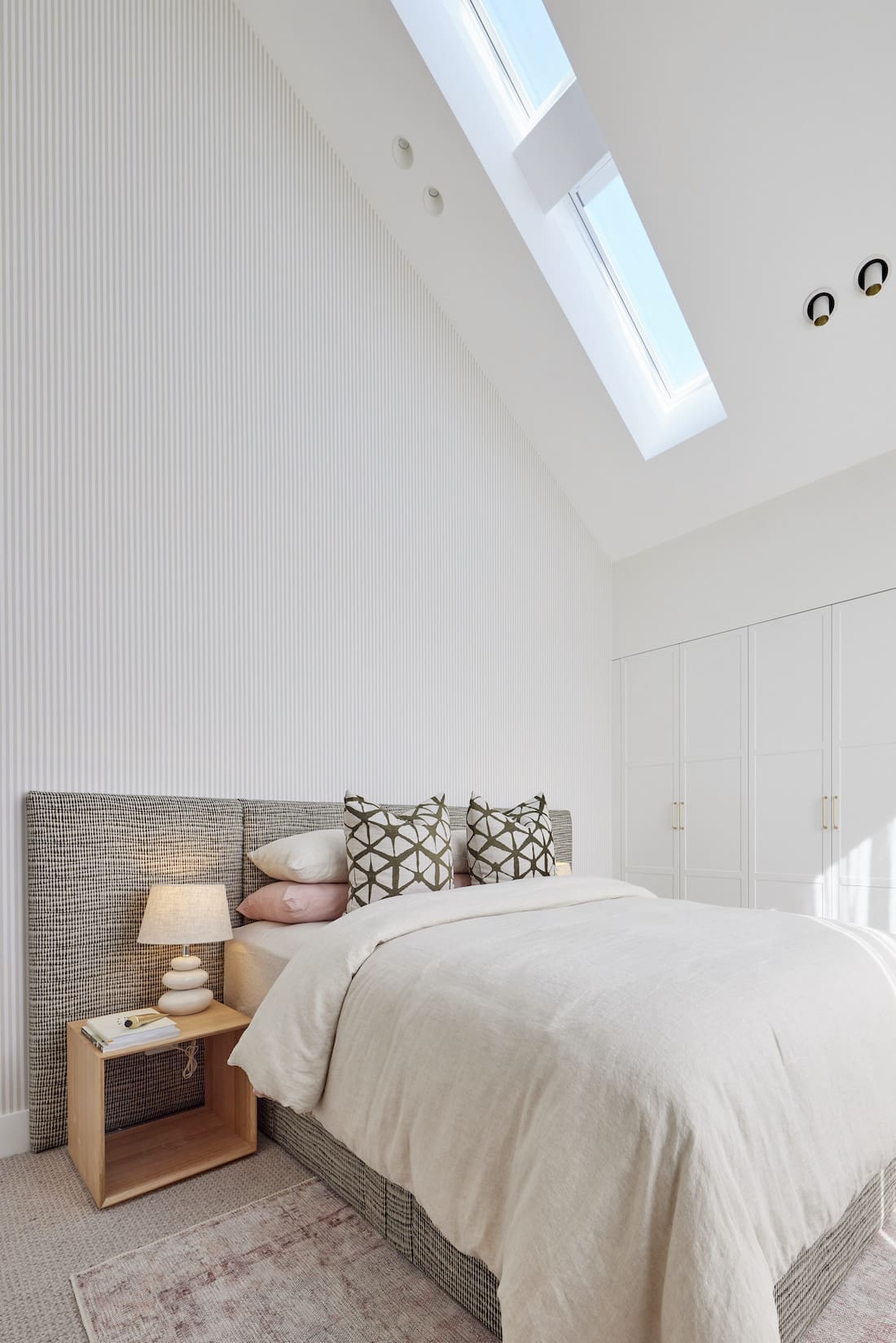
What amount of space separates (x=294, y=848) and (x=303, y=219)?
2.53m

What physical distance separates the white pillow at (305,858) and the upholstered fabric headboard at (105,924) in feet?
0.50

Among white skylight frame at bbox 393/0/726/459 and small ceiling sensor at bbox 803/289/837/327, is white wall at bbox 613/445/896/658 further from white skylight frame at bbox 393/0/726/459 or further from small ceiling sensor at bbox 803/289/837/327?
small ceiling sensor at bbox 803/289/837/327

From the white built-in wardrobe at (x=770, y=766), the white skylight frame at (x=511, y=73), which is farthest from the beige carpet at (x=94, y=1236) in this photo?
the white skylight frame at (x=511, y=73)

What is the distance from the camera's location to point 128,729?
2475 mm

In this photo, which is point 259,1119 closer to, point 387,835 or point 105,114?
point 387,835

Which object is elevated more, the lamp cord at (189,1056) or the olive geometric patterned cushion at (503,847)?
the olive geometric patterned cushion at (503,847)

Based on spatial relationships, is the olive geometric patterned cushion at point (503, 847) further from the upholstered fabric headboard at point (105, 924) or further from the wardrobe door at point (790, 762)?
the wardrobe door at point (790, 762)

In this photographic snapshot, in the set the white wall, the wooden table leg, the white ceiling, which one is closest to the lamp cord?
the wooden table leg

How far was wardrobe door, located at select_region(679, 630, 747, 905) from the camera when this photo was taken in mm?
3723

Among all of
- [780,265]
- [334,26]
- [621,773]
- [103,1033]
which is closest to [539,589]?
[621,773]

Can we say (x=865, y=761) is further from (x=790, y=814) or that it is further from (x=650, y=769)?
(x=650, y=769)

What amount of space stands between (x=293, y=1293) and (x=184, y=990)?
3.00 ft

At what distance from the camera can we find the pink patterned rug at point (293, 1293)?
141cm

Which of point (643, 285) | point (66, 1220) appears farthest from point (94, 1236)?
point (643, 285)
